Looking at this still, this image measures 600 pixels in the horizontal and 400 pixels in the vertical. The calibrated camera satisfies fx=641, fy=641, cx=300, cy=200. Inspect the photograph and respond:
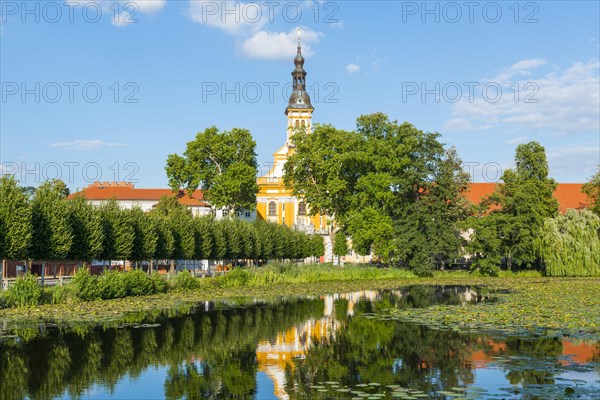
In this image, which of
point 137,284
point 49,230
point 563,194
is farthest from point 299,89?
point 137,284

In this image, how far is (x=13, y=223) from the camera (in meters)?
33.2

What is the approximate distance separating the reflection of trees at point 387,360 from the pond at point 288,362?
0.02 metres

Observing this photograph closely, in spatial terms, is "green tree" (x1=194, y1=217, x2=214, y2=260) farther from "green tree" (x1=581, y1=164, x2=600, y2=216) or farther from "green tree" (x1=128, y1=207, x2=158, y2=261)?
"green tree" (x1=581, y1=164, x2=600, y2=216)

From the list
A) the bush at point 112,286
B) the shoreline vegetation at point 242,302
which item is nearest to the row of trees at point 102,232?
the bush at point 112,286

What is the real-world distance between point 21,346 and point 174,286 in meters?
21.2

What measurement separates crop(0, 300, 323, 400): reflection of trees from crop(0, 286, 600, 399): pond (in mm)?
26

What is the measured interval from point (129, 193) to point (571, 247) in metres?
79.9

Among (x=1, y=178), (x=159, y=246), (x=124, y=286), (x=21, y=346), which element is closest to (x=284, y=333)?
(x=21, y=346)

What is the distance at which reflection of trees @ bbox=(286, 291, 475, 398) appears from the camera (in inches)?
495

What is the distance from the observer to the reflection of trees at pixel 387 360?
12.6 meters

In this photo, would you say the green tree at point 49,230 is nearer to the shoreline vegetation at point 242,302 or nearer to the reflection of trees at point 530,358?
the shoreline vegetation at point 242,302

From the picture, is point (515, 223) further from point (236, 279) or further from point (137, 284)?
point (137, 284)

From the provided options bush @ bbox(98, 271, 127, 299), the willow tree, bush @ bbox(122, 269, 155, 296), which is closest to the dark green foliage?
the willow tree

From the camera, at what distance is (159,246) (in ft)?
162
